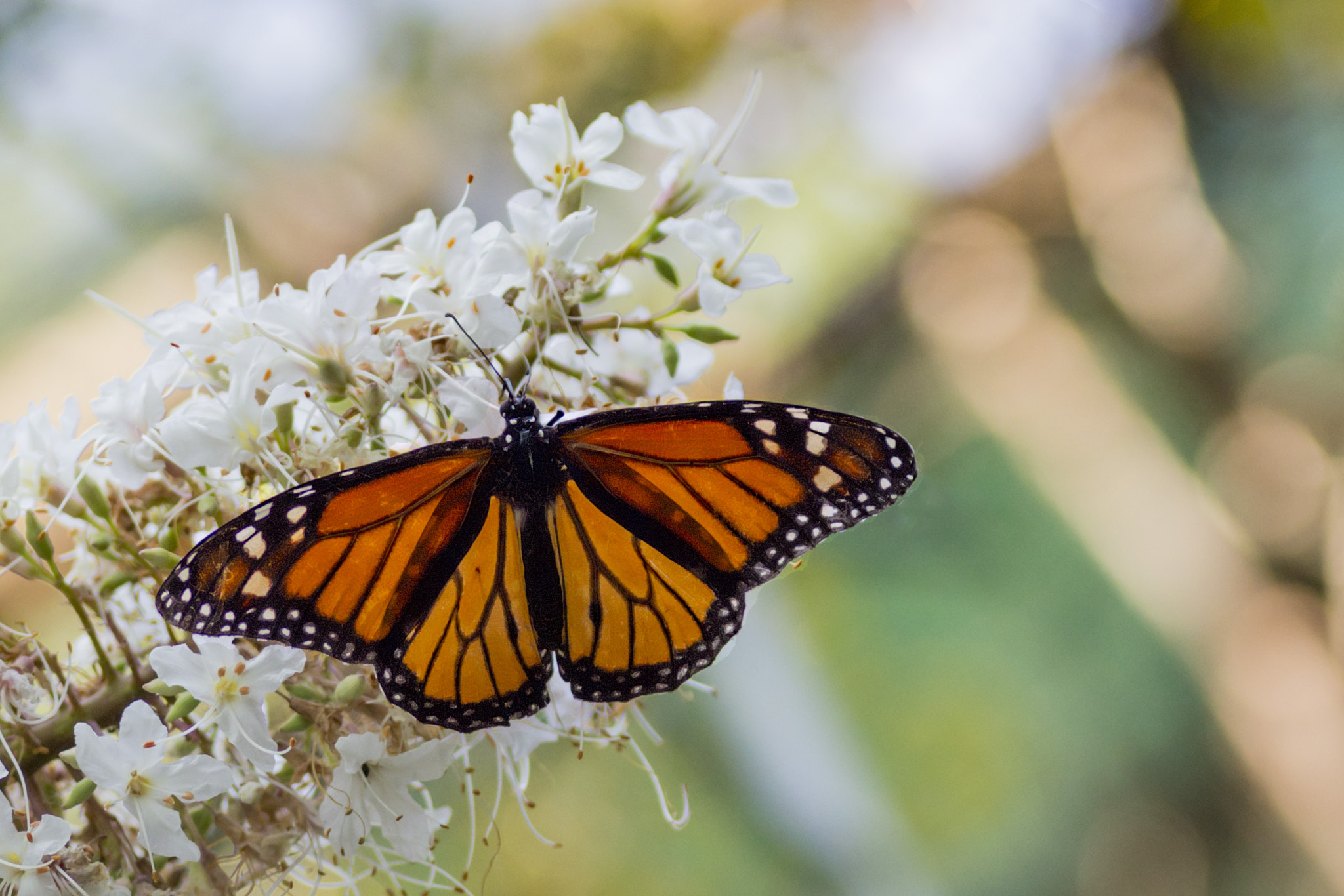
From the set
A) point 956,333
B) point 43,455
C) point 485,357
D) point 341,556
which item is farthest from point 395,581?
point 956,333

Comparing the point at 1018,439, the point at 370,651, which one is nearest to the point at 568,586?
the point at 370,651

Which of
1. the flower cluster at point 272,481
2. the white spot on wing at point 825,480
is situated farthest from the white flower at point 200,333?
the white spot on wing at point 825,480

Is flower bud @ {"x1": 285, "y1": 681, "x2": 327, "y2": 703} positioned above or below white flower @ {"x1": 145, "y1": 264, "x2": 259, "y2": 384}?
below

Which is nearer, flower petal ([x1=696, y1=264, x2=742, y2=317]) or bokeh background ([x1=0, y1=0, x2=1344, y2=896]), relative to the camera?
flower petal ([x1=696, y1=264, x2=742, y2=317])

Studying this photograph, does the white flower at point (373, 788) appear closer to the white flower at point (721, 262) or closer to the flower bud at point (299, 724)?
the flower bud at point (299, 724)

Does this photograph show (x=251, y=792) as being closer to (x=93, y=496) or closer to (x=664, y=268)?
(x=93, y=496)

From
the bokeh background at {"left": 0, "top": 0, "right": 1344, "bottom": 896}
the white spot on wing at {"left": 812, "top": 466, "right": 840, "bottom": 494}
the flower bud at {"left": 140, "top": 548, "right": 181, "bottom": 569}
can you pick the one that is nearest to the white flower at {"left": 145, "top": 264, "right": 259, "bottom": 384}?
the flower bud at {"left": 140, "top": 548, "right": 181, "bottom": 569}

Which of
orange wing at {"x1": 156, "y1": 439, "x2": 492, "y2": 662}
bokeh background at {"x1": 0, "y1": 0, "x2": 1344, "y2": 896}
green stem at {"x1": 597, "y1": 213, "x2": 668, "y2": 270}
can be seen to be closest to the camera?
orange wing at {"x1": 156, "y1": 439, "x2": 492, "y2": 662}

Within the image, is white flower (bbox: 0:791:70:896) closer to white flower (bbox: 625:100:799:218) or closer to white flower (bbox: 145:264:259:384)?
white flower (bbox: 145:264:259:384)
